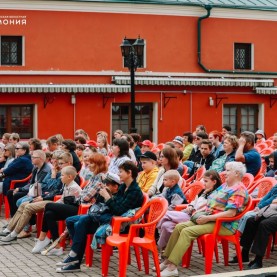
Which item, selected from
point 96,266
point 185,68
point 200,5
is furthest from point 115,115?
point 96,266

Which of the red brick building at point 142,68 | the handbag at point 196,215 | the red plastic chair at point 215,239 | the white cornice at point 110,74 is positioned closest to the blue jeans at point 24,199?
the handbag at point 196,215

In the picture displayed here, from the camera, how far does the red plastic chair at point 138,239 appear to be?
10164mm

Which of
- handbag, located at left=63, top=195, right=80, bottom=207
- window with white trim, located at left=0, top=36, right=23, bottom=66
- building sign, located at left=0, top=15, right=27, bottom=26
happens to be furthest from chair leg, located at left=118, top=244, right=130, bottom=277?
window with white trim, located at left=0, top=36, right=23, bottom=66

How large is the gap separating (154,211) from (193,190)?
166 cm

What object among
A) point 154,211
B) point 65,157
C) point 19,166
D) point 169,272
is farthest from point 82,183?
point 169,272

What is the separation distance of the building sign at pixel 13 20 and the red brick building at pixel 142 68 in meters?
0.03

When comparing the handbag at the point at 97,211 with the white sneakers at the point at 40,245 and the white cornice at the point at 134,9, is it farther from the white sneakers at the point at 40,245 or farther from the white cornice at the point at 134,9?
the white cornice at the point at 134,9

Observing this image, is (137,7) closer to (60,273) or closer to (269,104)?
(269,104)

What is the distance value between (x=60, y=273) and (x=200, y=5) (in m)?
20.8

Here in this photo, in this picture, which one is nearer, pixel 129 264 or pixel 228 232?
pixel 228 232

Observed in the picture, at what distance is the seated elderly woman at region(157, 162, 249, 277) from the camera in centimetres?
1030

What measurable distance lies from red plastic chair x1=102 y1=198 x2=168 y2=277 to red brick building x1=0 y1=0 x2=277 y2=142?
1680cm

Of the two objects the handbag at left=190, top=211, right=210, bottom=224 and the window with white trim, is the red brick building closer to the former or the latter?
the window with white trim

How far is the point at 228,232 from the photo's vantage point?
10.5 meters
